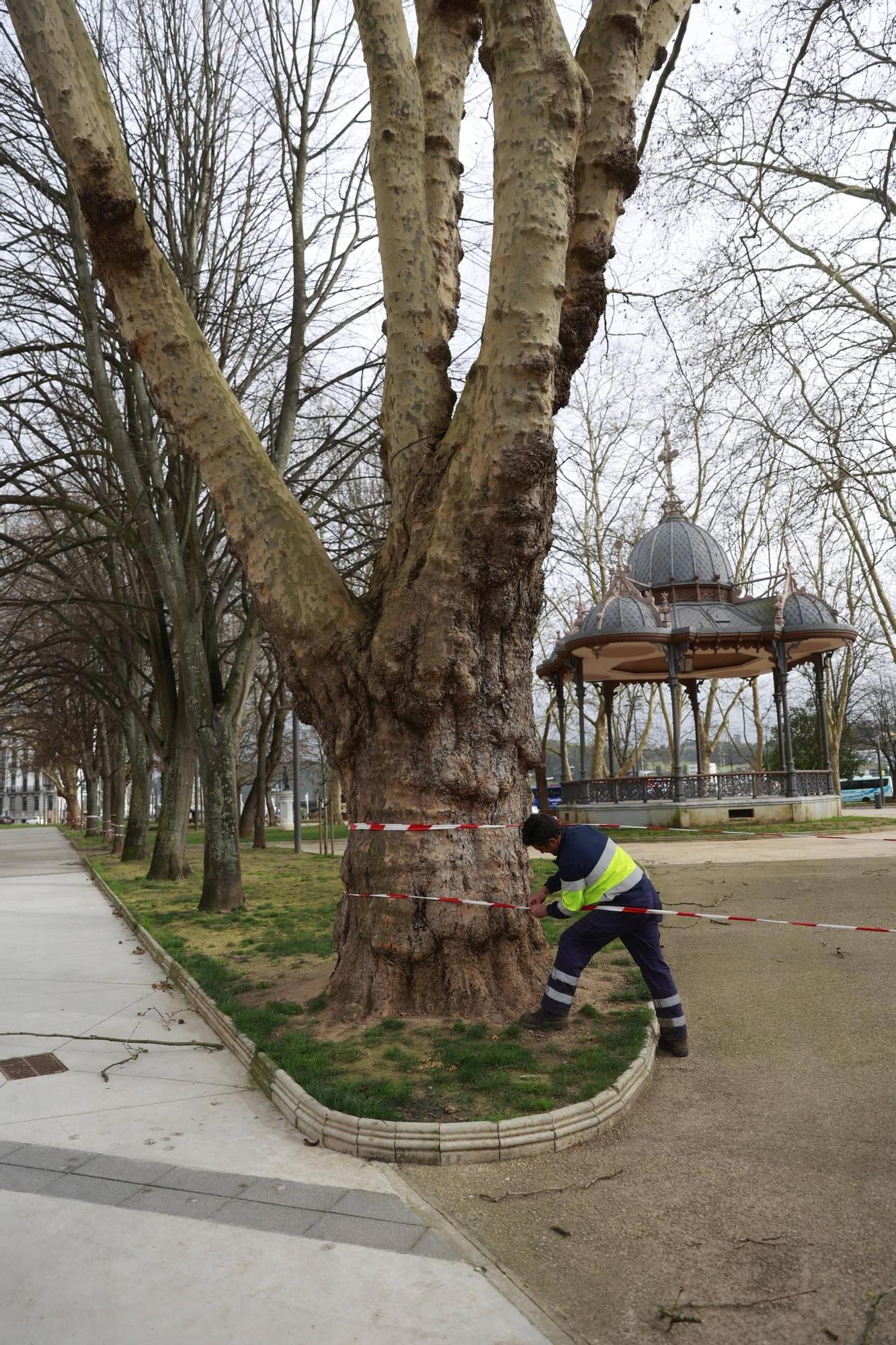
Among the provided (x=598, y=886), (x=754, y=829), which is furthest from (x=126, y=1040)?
(x=754, y=829)

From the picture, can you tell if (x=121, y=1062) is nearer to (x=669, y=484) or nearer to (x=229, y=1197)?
(x=229, y=1197)

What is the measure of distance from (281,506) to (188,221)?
8882mm

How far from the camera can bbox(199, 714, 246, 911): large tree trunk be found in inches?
451

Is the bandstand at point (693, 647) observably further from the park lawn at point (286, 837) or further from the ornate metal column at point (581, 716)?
the park lawn at point (286, 837)

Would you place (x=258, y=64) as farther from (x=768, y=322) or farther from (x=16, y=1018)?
(x=16, y=1018)

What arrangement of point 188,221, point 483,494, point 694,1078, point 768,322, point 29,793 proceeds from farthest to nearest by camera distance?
point 29,793 < point 188,221 < point 768,322 < point 483,494 < point 694,1078

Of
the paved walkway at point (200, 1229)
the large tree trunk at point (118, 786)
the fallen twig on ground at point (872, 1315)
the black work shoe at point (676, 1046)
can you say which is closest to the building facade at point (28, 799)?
the large tree trunk at point (118, 786)

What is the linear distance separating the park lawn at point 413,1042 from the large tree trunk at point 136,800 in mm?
13790

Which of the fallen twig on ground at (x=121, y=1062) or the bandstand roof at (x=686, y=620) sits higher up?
the bandstand roof at (x=686, y=620)

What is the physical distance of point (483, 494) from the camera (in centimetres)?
535

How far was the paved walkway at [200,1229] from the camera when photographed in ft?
8.63

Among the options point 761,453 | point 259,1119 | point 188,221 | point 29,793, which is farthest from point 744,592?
point 29,793

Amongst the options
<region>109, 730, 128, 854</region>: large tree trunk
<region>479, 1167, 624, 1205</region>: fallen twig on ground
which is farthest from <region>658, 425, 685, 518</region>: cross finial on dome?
<region>479, 1167, 624, 1205</region>: fallen twig on ground

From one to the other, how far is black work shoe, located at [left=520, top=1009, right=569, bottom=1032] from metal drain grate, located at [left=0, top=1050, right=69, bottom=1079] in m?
2.69
